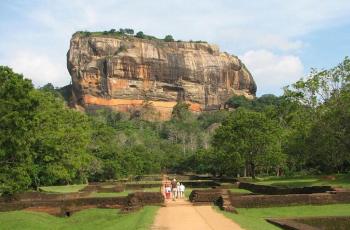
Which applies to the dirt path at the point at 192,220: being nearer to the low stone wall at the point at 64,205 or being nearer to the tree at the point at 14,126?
the low stone wall at the point at 64,205

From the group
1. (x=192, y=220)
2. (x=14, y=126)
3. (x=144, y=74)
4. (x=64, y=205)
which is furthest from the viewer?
(x=144, y=74)

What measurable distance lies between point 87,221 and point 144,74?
403 ft

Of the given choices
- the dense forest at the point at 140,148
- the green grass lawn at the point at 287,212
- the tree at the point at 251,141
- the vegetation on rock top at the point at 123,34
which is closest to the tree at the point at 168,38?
the vegetation on rock top at the point at 123,34

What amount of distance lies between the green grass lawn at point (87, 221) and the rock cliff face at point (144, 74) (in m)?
118

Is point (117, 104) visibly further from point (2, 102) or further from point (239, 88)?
point (2, 102)

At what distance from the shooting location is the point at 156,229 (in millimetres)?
14852

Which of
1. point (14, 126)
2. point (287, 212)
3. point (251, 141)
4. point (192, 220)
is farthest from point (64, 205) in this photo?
point (251, 141)

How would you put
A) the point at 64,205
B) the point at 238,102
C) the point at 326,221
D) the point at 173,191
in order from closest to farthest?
the point at 326,221 → the point at 64,205 → the point at 173,191 → the point at 238,102

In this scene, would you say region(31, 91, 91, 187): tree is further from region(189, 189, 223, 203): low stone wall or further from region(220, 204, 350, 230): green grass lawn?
region(220, 204, 350, 230): green grass lawn

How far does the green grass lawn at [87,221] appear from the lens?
55.5 ft

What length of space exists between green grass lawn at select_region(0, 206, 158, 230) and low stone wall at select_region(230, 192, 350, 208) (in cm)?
394

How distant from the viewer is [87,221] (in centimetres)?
2083

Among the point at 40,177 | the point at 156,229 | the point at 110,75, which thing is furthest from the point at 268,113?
the point at 110,75

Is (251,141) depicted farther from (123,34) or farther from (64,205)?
(123,34)
